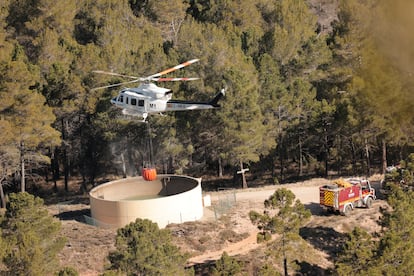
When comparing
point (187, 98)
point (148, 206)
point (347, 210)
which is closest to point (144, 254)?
point (148, 206)

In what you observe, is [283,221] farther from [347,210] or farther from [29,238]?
[29,238]

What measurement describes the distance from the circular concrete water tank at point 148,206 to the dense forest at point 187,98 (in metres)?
5.42

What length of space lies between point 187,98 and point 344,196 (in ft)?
52.4

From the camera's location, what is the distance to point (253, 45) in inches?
1866

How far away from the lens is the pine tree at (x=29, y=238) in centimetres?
1827

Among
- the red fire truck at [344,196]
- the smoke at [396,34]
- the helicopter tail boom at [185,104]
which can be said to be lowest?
the red fire truck at [344,196]

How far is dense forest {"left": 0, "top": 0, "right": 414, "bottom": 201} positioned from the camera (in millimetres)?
A: 36938

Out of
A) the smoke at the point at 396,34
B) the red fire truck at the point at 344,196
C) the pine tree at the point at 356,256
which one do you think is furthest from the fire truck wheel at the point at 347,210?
the smoke at the point at 396,34

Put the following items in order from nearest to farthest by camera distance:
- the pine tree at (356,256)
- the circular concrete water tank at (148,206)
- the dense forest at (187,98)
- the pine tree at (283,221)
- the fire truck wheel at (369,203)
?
the pine tree at (356,256) → the pine tree at (283,221) → the circular concrete water tank at (148,206) → the fire truck wheel at (369,203) → the dense forest at (187,98)

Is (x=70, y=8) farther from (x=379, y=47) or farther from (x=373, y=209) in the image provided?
(x=379, y=47)

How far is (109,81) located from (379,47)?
125 ft

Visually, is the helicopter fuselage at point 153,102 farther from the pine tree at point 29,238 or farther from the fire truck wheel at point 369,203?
the fire truck wheel at point 369,203

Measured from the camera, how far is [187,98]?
41000 millimetres

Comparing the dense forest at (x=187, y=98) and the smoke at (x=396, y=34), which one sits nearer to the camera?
the smoke at (x=396, y=34)
